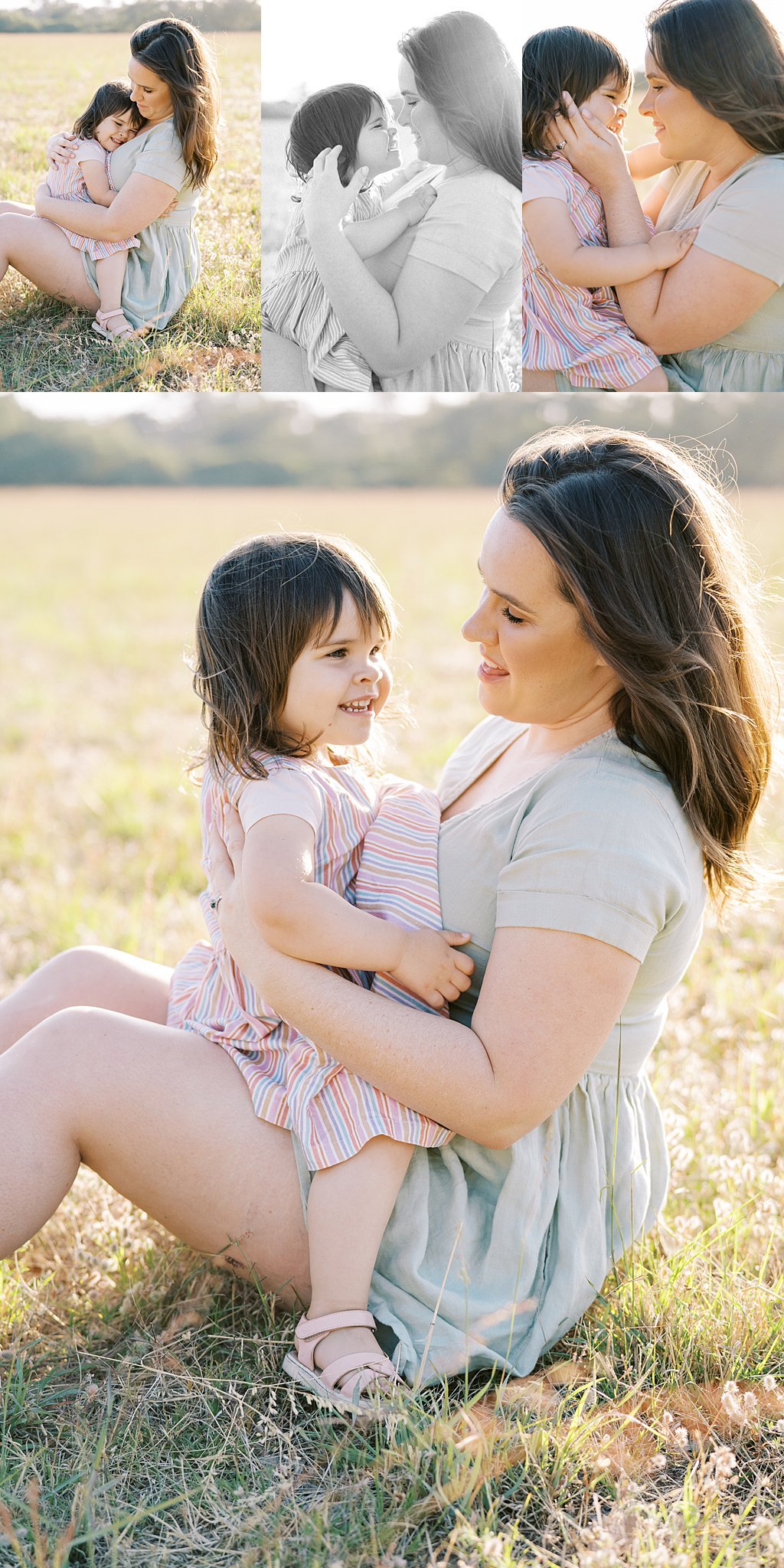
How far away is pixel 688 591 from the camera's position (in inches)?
70.5

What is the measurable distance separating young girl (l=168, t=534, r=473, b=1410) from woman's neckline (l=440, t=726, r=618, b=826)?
0.06m

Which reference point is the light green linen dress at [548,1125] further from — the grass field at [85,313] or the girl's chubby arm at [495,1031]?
the grass field at [85,313]

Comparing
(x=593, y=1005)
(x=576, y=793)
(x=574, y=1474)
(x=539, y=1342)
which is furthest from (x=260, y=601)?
(x=574, y=1474)

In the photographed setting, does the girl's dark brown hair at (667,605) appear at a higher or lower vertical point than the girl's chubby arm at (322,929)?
higher

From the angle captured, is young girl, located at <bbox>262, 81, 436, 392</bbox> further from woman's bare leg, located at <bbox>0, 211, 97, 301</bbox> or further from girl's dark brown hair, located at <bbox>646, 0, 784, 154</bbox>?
girl's dark brown hair, located at <bbox>646, 0, 784, 154</bbox>

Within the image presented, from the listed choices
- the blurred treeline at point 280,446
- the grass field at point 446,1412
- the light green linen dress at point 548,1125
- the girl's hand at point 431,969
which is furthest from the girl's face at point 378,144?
the blurred treeline at point 280,446

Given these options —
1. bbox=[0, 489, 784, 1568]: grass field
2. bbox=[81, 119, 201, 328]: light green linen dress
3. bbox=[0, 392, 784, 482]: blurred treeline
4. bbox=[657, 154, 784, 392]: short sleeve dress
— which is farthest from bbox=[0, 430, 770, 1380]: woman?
bbox=[0, 392, 784, 482]: blurred treeline

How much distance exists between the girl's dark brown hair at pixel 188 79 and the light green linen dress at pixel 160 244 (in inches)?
1.6

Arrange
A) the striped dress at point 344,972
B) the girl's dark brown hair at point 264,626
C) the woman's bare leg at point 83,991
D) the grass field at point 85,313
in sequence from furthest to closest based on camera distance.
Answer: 1. the grass field at point 85,313
2. the woman's bare leg at point 83,991
3. the girl's dark brown hair at point 264,626
4. the striped dress at point 344,972

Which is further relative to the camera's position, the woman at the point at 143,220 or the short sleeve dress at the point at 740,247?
the woman at the point at 143,220

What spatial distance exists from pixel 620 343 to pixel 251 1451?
2.10 metres

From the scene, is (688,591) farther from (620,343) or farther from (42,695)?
(42,695)

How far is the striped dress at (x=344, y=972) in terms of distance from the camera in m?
1.82

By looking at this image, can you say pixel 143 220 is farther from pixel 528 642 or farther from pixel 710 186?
pixel 528 642
